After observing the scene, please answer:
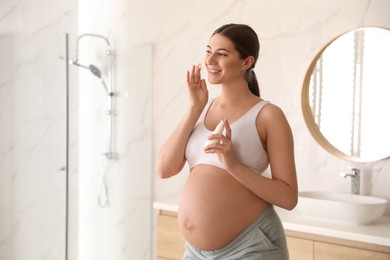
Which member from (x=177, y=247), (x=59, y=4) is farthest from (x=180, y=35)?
(x=177, y=247)

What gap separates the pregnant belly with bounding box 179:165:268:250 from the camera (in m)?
1.51

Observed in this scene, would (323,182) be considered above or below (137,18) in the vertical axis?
below

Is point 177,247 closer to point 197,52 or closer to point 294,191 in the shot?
point 197,52

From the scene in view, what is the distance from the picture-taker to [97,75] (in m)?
3.69

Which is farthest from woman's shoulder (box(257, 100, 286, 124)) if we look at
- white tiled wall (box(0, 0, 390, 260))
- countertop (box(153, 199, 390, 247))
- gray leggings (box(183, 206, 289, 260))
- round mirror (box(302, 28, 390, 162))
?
white tiled wall (box(0, 0, 390, 260))

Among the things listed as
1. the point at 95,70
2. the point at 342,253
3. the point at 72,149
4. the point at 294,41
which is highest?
the point at 294,41

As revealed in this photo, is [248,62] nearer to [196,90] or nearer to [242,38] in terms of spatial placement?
[242,38]

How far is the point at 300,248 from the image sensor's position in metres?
2.41

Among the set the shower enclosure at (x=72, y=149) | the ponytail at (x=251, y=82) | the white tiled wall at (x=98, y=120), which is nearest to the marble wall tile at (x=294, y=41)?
the white tiled wall at (x=98, y=120)

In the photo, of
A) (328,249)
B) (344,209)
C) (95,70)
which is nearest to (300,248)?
(328,249)

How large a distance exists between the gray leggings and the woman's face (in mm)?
406

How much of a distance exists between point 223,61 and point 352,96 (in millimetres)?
1445

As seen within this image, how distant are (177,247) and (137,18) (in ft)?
5.30

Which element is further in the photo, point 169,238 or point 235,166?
point 169,238
